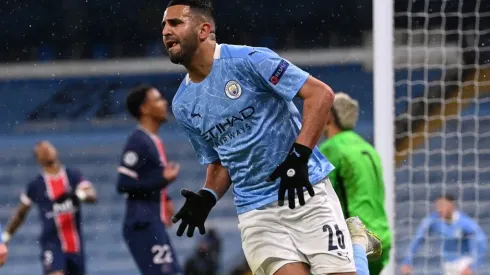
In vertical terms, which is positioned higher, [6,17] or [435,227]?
[6,17]

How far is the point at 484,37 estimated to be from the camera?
13.7 meters

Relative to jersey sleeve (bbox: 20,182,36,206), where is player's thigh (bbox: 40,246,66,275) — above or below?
below

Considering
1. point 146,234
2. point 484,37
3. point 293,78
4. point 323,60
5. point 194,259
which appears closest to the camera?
point 293,78

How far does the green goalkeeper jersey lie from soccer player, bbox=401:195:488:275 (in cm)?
382

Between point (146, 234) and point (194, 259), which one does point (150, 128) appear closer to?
point (146, 234)

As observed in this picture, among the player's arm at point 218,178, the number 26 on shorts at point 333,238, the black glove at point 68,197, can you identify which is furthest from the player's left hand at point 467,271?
the number 26 on shorts at point 333,238

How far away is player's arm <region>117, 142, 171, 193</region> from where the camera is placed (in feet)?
28.1

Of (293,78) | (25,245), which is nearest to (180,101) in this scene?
(293,78)

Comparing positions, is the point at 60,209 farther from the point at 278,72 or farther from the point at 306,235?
the point at 278,72

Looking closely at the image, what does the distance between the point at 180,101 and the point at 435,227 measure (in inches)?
283

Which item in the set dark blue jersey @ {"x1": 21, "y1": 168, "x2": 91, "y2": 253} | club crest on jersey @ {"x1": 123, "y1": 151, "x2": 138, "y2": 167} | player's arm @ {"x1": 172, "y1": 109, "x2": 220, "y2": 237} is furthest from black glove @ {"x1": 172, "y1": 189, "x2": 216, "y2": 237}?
dark blue jersey @ {"x1": 21, "y1": 168, "x2": 91, "y2": 253}

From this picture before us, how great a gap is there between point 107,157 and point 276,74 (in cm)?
1156

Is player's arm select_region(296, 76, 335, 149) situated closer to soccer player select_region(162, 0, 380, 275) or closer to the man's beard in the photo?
soccer player select_region(162, 0, 380, 275)

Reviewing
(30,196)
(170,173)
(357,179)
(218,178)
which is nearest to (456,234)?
(170,173)
